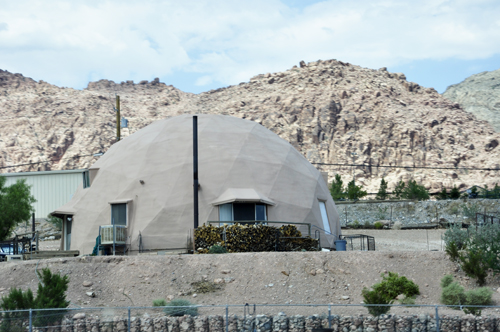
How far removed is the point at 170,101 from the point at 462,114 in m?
60.1

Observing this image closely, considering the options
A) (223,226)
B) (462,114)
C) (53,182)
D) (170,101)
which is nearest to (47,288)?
(223,226)

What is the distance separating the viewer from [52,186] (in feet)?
163

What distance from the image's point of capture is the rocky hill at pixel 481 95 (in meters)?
125

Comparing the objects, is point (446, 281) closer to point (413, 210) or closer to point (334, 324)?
point (334, 324)

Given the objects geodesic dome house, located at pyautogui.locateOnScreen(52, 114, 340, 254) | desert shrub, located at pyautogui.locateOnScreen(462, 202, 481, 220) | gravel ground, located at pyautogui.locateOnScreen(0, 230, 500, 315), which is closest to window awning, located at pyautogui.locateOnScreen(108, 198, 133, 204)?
geodesic dome house, located at pyautogui.locateOnScreen(52, 114, 340, 254)

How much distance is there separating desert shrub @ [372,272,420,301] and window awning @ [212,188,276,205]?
7.70 metres

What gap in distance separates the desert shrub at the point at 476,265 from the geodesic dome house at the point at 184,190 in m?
7.83

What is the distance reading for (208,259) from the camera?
67.1ft

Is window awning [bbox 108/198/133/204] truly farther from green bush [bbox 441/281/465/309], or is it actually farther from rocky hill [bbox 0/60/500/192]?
rocky hill [bbox 0/60/500/192]

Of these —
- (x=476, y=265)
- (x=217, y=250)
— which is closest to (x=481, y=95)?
(x=476, y=265)

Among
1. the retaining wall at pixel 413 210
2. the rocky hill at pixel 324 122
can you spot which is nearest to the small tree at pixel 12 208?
the retaining wall at pixel 413 210

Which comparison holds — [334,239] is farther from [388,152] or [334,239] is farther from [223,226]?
[388,152]

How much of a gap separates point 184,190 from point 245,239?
3.90 metres

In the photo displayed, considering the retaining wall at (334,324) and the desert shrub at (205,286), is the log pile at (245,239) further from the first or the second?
the retaining wall at (334,324)
